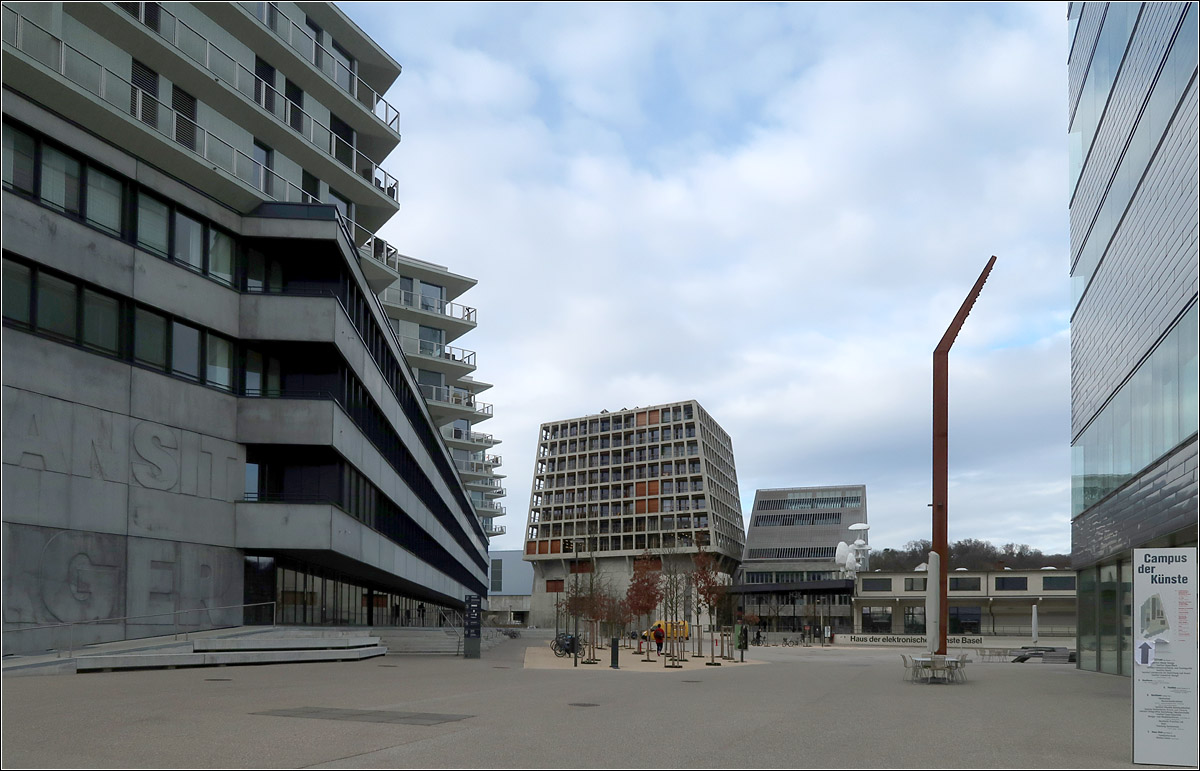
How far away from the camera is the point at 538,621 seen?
15338 cm

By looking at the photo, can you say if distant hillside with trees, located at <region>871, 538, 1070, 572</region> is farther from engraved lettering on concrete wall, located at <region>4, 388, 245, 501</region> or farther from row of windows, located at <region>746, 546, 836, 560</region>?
engraved lettering on concrete wall, located at <region>4, 388, 245, 501</region>

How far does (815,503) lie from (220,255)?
132 m

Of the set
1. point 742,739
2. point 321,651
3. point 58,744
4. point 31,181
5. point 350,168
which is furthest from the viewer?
point 350,168

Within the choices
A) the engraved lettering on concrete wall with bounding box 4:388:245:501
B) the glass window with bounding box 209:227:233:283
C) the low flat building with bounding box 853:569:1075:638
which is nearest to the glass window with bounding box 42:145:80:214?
the engraved lettering on concrete wall with bounding box 4:388:245:501

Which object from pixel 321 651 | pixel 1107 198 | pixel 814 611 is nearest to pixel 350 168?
pixel 321 651

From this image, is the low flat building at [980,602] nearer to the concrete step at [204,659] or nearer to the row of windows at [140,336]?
the row of windows at [140,336]

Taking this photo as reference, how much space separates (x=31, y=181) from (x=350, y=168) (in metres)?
19.1

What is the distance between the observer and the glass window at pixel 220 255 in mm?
33062

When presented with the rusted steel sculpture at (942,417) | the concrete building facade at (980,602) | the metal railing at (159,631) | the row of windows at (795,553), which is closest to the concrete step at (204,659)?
the metal railing at (159,631)

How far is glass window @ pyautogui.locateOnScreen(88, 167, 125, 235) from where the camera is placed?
92.4 feet

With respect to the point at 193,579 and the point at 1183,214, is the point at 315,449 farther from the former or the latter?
the point at 1183,214

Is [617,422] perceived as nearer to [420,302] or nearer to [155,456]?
[420,302]

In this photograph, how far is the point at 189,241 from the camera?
3206cm

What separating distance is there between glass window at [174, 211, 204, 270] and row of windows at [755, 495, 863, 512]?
132m
